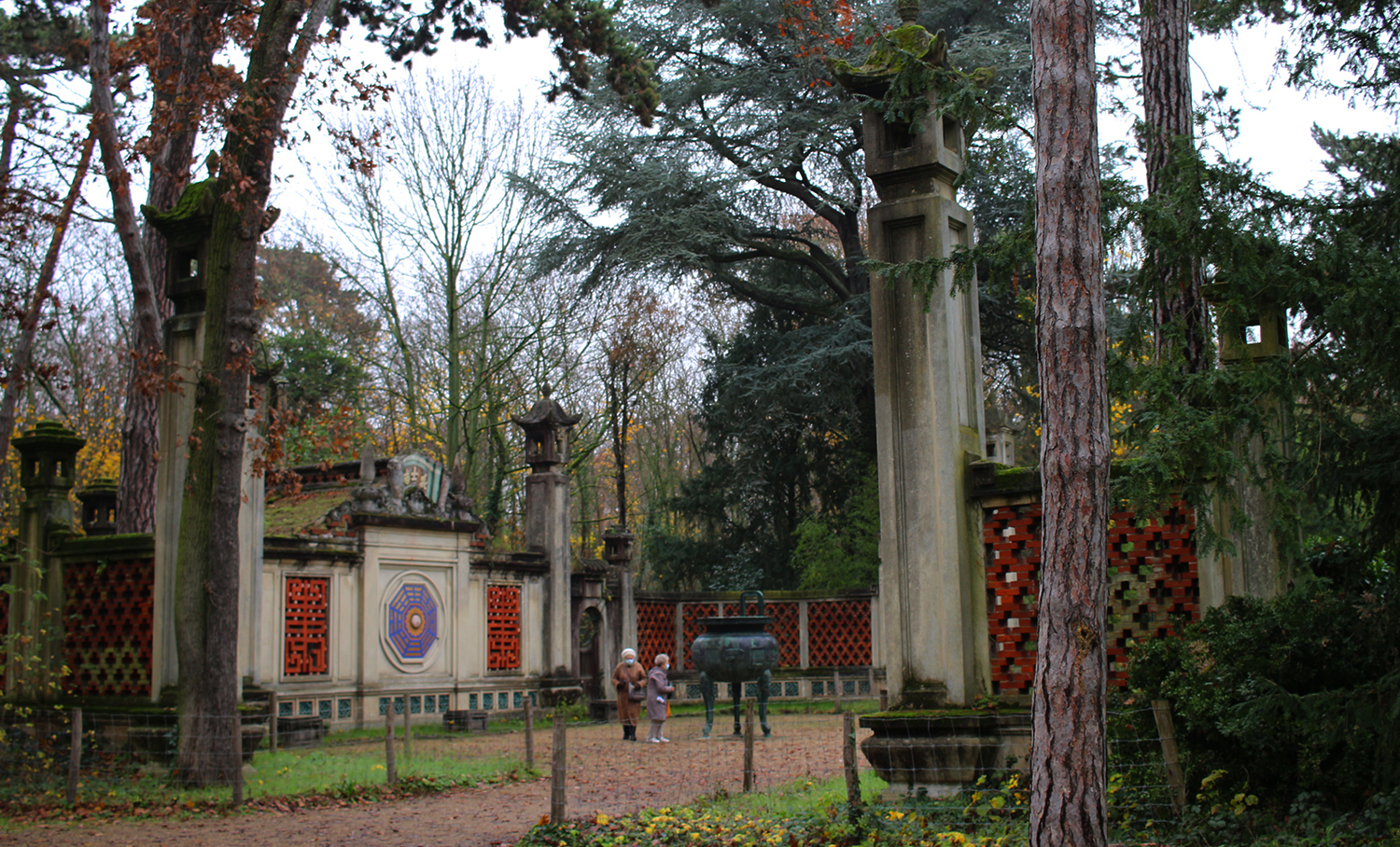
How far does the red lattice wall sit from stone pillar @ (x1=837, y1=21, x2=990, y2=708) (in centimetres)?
13

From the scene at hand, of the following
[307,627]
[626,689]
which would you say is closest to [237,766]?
[307,627]

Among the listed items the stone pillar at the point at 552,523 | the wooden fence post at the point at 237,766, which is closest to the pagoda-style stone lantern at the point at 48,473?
the wooden fence post at the point at 237,766

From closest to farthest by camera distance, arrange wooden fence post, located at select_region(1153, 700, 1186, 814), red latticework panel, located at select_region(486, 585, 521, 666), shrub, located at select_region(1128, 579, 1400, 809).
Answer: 1. shrub, located at select_region(1128, 579, 1400, 809)
2. wooden fence post, located at select_region(1153, 700, 1186, 814)
3. red latticework panel, located at select_region(486, 585, 521, 666)

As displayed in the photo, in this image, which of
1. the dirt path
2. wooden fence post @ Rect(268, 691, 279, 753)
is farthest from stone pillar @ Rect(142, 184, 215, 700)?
the dirt path

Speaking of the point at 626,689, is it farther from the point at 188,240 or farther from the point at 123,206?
the point at 123,206

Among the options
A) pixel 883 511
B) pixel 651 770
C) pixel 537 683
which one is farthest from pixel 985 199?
pixel 883 511

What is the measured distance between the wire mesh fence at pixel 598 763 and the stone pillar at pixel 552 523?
6.52ft

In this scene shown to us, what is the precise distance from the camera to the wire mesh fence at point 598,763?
6.85 metres

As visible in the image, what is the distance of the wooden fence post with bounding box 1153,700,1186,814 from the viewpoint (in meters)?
6.20

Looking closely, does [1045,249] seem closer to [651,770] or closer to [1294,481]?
[1294,481]

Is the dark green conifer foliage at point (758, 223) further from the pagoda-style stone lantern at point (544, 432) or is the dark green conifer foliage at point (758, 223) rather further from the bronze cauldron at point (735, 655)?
Answer: the bronze cauldron at point (735, 655)

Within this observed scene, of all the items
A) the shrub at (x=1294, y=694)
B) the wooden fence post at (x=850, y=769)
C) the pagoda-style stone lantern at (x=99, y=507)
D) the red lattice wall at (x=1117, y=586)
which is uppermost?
the pagoda-style stone lantern at (x=99, y=507)

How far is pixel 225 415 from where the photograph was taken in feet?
34.4

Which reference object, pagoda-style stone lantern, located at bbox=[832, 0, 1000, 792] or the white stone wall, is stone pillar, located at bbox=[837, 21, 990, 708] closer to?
pagoda-style stone lantern, located at bbox=[832, 0, 1000, 792]
